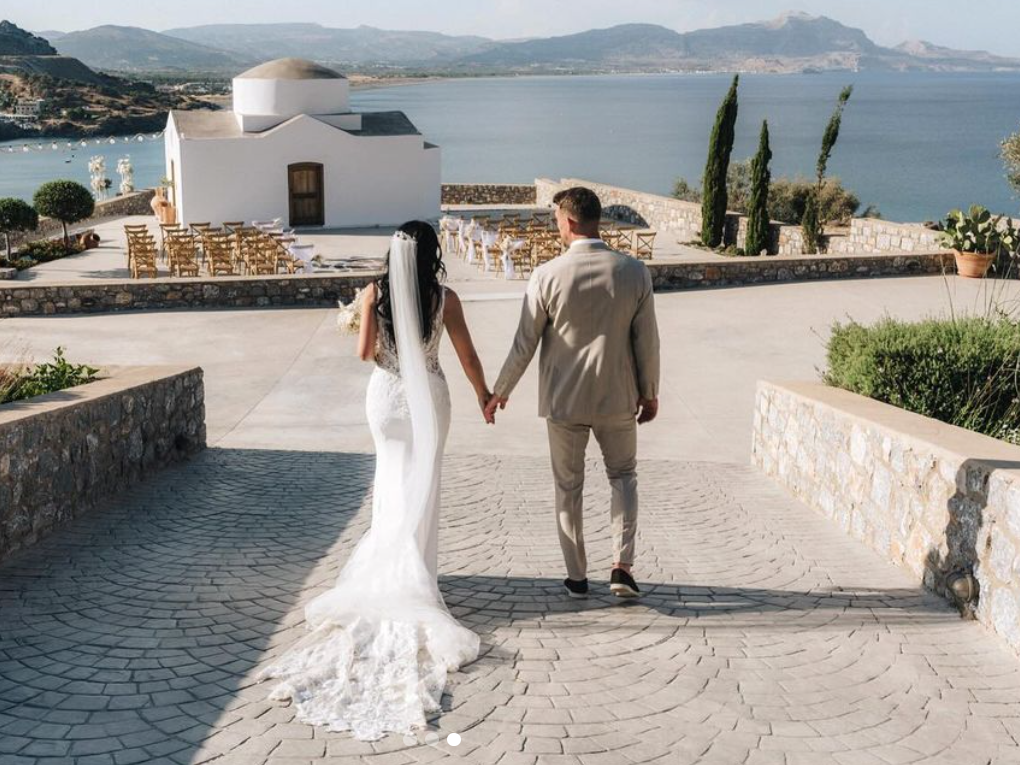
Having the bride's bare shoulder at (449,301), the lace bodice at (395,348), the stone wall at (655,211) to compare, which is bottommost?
the stone wall at (655,211)

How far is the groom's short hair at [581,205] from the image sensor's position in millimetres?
4934

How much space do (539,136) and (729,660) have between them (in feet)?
476

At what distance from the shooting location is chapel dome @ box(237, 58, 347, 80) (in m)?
29.5

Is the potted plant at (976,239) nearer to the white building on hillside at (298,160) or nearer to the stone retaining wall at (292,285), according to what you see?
the stone retaining wall at (292,285)

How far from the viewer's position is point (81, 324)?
1416cm

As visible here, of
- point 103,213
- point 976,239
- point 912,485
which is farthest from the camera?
point 103,213

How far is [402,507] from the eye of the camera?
496cm

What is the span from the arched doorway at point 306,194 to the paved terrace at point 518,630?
2004 cm

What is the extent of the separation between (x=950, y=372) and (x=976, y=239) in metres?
11.1

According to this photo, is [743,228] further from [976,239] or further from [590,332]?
[590,332]

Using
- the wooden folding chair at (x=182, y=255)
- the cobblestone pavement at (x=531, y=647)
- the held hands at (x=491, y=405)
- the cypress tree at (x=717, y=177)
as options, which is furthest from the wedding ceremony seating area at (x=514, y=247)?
the held hands at (x=491, y=405)

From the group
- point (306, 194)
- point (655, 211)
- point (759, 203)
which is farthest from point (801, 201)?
point (306, 194)

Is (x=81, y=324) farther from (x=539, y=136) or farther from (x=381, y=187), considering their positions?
(x=539, y=136)

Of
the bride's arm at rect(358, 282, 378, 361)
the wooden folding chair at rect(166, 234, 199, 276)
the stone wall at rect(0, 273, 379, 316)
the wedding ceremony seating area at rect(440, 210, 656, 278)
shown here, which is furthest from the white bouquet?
the wooden folding chair at rect(166, 234, 199, 276)
